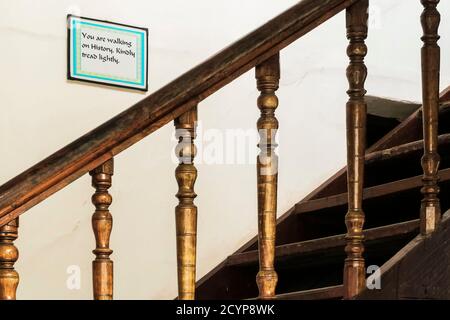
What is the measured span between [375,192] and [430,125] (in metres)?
0.73

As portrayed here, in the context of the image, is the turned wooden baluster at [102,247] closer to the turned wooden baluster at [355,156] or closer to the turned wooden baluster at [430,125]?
the turned wooden baluster at [355,156]

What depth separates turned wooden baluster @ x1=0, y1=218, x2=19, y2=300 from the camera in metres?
1.82

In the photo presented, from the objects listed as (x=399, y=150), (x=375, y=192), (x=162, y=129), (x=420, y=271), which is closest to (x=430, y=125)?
(x=420, y=271)

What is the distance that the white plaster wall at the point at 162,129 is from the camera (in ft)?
9.66

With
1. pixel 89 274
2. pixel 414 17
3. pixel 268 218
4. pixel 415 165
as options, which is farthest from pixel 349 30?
pixel 414 17

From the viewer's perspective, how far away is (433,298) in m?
2.14

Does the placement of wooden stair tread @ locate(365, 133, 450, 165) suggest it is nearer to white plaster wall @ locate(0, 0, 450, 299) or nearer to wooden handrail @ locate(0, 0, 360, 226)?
white plaster wall @ locate(0, 0, 450, 299)

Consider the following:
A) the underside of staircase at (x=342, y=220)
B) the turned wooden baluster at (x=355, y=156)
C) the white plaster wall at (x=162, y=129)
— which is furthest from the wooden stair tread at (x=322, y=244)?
the turned wooden baluster at (x=355, y=156)

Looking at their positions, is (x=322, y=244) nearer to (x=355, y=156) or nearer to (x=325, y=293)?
(x=325, y=293)

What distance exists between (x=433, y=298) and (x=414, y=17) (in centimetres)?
197

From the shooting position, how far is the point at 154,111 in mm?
1958

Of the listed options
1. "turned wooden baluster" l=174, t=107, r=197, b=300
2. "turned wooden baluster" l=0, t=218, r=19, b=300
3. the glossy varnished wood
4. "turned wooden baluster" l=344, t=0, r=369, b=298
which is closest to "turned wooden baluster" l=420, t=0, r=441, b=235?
the glossy varnished wood
